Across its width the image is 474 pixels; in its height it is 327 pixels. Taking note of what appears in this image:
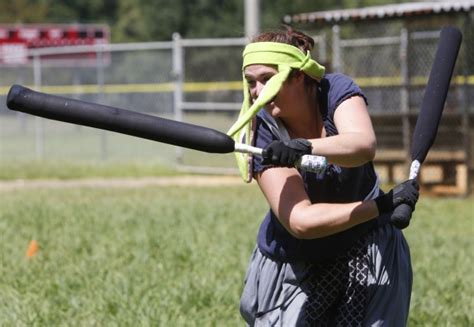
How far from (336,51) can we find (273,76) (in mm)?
12253

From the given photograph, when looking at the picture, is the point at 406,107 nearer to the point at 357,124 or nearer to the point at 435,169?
the point at 435,169

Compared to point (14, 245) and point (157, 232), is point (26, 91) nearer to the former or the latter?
point (14, 245)

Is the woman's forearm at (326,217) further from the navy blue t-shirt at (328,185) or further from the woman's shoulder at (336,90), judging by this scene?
the woman's shoulder at (336,90)

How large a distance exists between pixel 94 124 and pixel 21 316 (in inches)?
113

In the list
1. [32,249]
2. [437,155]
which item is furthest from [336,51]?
[32,249]

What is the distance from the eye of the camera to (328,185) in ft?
13.6

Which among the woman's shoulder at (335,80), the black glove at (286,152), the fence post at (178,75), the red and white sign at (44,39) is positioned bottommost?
the black glove at (286,152)

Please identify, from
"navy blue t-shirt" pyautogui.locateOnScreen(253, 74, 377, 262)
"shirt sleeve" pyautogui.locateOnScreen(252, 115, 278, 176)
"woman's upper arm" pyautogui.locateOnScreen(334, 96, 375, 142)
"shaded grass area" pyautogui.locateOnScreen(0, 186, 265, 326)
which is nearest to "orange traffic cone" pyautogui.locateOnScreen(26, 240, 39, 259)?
"shaded grass area" pyautogui.locateOnScreen(0, 186, 265, 326)

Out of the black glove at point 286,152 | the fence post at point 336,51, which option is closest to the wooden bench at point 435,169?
the fence post at point 336,51

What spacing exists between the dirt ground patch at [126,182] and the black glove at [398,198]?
11.4 meters

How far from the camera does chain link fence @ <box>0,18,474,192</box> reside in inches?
576

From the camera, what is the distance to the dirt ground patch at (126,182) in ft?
50.8

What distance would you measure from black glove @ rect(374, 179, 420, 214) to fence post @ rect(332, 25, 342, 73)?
39.0 feet

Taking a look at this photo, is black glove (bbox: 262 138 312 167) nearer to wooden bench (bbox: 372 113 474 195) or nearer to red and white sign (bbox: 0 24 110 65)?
wooden bench (bbox: 372 113 474 195)
